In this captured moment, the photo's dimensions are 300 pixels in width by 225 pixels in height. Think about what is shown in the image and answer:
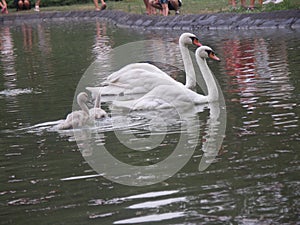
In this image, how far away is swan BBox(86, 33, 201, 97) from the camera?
40.4ft

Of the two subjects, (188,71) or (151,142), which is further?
(188,71)

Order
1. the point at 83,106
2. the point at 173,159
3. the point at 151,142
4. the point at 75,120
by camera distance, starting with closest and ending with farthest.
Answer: the point at 173,159 < the point at 151,142 < the point at 75,120 < the point at 83,106

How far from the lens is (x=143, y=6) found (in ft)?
113

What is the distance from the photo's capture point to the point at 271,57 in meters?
16.0

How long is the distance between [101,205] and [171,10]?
24368 mm

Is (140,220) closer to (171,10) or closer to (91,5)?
(171,10)

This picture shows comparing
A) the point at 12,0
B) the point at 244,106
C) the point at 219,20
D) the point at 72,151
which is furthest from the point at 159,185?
the point at 12,0

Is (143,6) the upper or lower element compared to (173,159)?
lower

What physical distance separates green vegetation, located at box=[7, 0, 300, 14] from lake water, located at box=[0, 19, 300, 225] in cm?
788

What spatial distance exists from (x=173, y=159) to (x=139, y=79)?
441 centimetres

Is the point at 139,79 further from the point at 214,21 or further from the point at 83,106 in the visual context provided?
the point at 214,21

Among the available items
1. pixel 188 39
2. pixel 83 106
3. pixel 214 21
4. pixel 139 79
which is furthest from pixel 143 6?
pixel 83 106

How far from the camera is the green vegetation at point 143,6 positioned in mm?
24141

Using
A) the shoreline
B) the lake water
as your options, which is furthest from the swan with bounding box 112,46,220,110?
the shoreline
